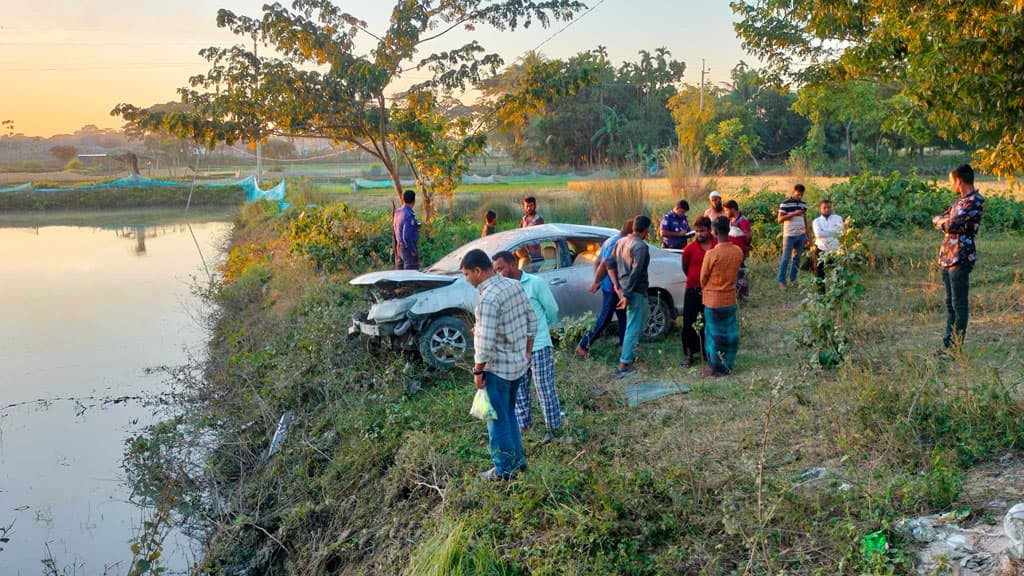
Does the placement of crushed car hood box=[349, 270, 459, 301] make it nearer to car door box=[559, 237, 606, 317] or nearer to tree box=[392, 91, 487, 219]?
car door box=[559, 237, 606, 317]

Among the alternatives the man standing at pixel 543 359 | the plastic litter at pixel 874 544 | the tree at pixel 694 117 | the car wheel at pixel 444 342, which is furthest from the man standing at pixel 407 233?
the tree at pixel 694 117

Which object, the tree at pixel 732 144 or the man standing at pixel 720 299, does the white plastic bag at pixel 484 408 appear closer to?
the man standing at pixel 720 299

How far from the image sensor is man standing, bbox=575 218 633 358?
327 inches

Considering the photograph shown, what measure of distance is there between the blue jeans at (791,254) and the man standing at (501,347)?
24.4ft

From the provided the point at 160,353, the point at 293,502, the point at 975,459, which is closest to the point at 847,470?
the point at 975,459

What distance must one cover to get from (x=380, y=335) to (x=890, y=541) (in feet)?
17.9

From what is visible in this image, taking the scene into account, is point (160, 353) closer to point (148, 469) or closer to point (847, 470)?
point (148, 469)

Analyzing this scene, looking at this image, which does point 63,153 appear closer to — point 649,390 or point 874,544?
point 649,390

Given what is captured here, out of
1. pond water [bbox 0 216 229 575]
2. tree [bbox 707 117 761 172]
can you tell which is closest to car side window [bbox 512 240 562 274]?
pond water [bbox 0 216 229 575]

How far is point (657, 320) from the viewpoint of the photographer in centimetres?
943

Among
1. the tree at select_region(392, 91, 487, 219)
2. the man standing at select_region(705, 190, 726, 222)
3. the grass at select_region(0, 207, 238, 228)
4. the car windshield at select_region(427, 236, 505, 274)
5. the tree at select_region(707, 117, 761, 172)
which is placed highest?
the tree at select_region(707, 117, 761, 172)

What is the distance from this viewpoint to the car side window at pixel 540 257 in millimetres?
9172

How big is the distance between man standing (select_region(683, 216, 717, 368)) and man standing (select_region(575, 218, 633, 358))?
25.9 inches

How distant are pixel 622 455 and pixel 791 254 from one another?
7.38 m
